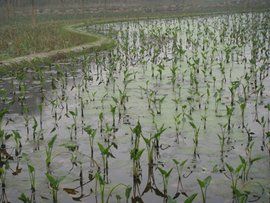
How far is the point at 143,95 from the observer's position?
9.04 meters

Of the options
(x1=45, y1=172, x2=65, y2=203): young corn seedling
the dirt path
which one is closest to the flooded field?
(x1=45, y1=172, x2=65, y2=203): young corn seedling

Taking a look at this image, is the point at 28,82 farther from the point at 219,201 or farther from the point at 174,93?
the point at 219,201

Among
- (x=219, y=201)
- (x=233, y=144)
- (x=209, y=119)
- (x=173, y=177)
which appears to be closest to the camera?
(x=219, y=201)

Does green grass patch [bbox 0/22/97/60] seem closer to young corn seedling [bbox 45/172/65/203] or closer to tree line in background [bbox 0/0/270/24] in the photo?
young corn seedling [bbox 45/172/65/203]

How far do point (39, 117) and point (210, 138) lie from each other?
11.5 ft

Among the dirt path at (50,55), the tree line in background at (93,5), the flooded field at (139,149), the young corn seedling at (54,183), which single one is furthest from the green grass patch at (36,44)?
A: the tree line in background at (93,5)

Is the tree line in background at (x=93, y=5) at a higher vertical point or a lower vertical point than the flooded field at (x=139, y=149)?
higher

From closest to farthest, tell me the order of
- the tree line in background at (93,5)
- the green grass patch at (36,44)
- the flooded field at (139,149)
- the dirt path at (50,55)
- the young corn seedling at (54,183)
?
1. the young corn seedling at (54,183)
2. the flooded field at (139,149)
3. the dirt path at (50,55)
4. the green grass patch at (36,44)
5. the tree line in background at (93,5)

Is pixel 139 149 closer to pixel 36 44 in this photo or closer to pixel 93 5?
pixel 36 44

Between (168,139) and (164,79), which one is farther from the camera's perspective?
(164,79)

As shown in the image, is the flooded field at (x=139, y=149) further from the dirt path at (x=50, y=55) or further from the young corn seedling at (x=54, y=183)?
the dirt path at (x=50, y=55)

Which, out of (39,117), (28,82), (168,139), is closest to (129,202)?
(168,139)

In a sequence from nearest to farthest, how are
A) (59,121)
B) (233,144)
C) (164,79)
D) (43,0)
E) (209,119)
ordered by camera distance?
(233,144), (209,119), (59,121), (164,79), (43,0)

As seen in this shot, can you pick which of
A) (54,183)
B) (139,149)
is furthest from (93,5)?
(54,183)
